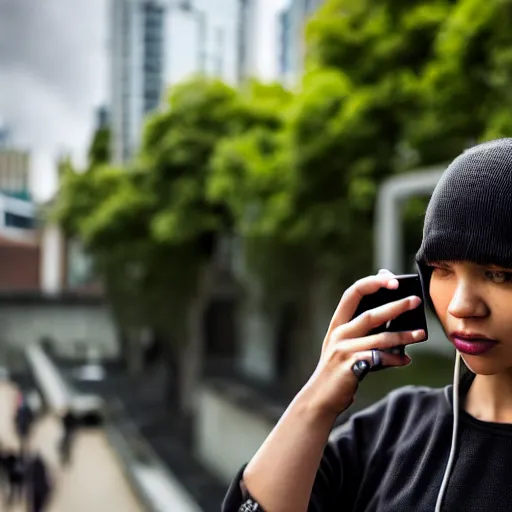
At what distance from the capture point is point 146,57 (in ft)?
59.0

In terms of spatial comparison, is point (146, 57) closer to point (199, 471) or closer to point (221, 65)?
point (221, 65)

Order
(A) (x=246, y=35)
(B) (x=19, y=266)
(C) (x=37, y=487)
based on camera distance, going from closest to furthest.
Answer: (C) (x=37, y=487) < (A) (x=246, y=35) < (B) (x=19, y=266)

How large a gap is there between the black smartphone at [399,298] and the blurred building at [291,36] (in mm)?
10688

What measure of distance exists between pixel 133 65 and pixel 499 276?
18.2 metres

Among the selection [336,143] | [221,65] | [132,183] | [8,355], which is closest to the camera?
[336,143]

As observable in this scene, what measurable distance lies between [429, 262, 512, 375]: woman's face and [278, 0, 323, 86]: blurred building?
1074 cm

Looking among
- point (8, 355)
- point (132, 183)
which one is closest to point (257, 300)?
point (132, 183)

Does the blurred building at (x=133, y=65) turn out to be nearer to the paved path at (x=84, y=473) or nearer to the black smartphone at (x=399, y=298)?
the paved path at (x=84, y=473)

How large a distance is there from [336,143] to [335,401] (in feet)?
22.0

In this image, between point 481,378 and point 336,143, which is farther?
point 336,143

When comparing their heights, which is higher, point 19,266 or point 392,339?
point 392,339

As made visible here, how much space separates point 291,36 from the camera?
12.6 m

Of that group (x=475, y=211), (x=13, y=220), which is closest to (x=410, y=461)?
(x=475, y=211)

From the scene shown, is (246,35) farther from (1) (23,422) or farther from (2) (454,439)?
(2) (454,439)
